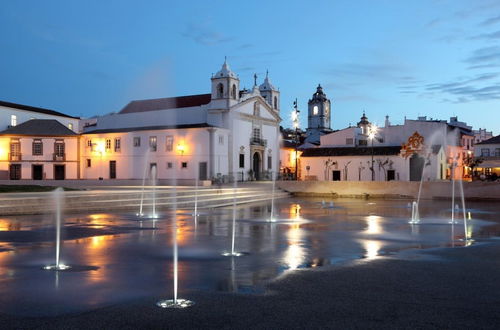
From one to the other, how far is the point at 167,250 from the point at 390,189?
28.4m

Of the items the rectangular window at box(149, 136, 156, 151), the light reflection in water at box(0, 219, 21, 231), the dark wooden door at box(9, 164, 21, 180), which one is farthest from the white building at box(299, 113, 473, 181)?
the light reflection in water at box(0, 219, 21, 231)

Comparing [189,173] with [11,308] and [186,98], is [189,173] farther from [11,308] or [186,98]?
[11,308]

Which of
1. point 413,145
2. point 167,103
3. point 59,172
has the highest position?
point 167,103

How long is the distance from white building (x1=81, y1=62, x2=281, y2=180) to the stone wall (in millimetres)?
10662

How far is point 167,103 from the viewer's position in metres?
57.7

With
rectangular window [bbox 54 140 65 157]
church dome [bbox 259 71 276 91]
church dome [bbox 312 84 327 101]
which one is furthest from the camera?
church dome [bbox 312 84 327 101]

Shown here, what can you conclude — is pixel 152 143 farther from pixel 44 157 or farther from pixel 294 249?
pixel 294 249

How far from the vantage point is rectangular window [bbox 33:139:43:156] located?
54.6 meters

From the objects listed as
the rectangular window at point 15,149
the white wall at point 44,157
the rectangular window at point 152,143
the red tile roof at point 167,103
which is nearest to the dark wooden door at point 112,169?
the white wall at point 44,157

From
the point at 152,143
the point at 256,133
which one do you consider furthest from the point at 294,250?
the point at 256,133

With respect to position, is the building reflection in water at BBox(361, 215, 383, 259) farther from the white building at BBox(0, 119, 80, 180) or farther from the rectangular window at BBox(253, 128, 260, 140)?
the white building at BBox(0, 119, 80, 180)

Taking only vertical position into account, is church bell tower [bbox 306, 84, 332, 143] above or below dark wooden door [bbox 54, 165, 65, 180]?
above

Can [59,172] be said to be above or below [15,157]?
below

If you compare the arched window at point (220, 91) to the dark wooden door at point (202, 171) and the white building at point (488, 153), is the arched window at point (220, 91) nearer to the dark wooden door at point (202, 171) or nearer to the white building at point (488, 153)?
the dark wooden door at point (202, 171)
